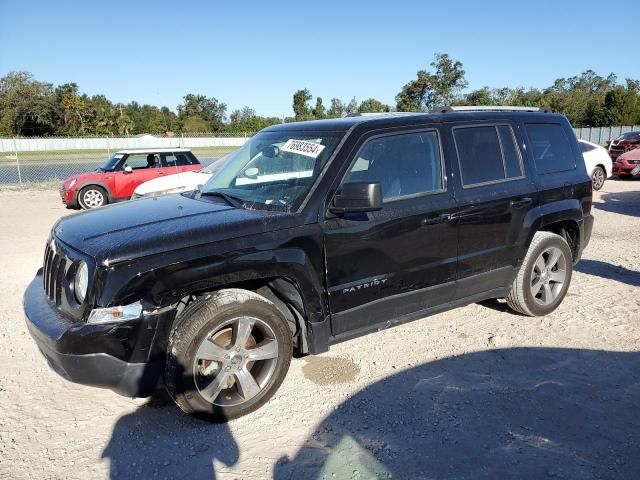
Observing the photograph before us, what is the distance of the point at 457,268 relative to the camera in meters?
4.00

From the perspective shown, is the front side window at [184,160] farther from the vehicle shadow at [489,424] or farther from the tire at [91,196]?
the vehicle shadow at [489,424]

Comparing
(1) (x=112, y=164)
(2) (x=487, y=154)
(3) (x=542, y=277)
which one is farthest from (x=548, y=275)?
(1) (x=112, y=164)

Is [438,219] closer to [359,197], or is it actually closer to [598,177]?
[359,197]

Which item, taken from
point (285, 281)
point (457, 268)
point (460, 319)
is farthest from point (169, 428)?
point (460, 319)

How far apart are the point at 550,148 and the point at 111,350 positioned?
418cm

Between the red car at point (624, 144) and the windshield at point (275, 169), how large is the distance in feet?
64.7

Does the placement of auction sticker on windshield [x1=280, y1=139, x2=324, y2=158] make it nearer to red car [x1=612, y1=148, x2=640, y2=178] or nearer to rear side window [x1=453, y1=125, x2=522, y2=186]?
rear side window [x1=453, y1=125, x2=522, y2=186]

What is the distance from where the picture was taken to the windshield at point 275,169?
3500 millimetres

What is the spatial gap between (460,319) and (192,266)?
291 centimetres

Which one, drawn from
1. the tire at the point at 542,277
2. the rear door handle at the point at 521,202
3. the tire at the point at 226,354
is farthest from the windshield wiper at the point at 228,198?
the tire at the point at 542,277

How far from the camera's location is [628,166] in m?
16.0

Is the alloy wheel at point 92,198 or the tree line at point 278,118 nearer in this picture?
the alloy wheel at point 92,198

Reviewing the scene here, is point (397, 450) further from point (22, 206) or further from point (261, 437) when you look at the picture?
point (22, 206)

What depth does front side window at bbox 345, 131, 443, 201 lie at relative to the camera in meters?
3.64
